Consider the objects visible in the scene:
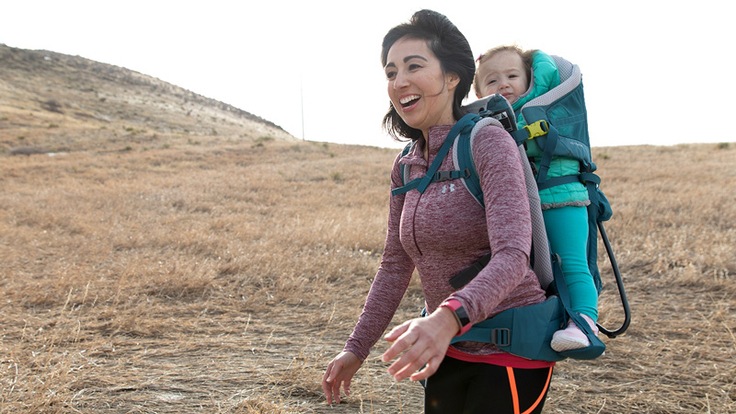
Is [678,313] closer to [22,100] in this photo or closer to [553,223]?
[553,223]

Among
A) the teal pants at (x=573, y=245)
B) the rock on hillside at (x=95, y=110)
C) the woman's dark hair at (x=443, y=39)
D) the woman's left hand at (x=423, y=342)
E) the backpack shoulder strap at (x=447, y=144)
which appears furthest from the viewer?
the rock on hillside at (x=95, y=110)

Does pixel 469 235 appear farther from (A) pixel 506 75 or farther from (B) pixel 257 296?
(B) pixel 257 296

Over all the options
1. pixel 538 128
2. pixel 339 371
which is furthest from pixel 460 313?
pixel 538 128

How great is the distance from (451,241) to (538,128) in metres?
0.86

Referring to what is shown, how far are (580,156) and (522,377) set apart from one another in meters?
1.18

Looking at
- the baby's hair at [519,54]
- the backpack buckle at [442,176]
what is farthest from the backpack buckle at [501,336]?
the baby's hair at [519,54]

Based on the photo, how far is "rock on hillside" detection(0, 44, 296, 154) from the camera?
1132 inches

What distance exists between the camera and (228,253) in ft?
25.8

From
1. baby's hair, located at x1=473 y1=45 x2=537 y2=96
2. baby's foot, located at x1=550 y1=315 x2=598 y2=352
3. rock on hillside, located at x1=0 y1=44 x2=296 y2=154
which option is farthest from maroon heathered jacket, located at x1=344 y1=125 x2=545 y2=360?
rock on hillside, located at x1=0 y1=44 x2=296 y2=154

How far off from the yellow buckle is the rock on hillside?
86.0 feet

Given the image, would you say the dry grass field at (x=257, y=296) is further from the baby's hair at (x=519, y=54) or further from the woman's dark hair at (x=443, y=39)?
the woman's dark hair at (x=443, y=39)

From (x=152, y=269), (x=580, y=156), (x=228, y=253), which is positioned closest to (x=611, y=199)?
(x=228, y=253)

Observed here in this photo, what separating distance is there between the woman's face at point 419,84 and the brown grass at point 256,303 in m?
2.20

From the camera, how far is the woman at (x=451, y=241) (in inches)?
62.5
